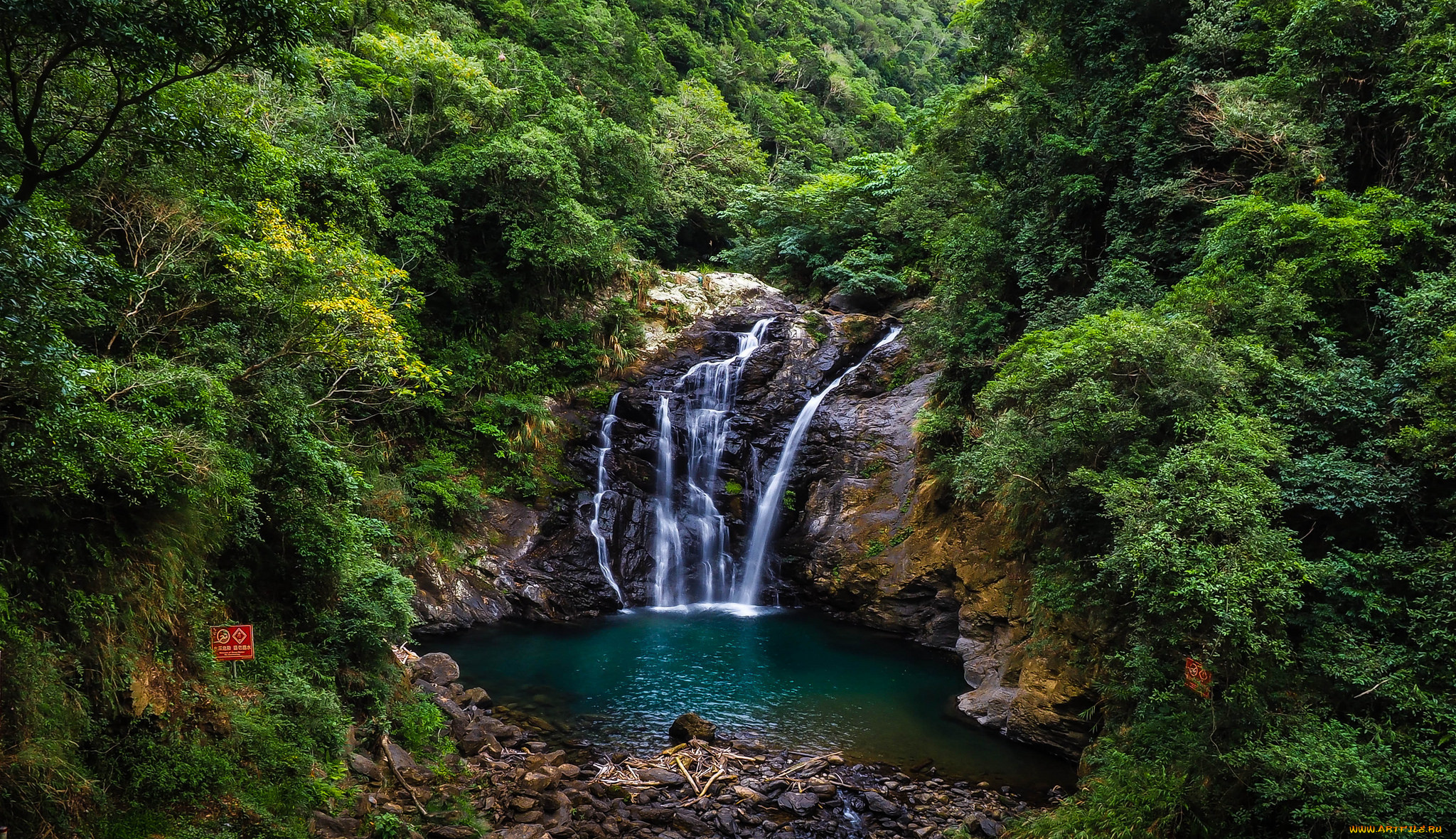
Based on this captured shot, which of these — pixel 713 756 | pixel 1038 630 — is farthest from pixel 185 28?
pixel 1038 630

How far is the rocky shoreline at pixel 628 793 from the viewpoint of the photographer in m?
7.81

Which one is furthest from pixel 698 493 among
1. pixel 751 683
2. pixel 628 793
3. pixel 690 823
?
pixel 690 823

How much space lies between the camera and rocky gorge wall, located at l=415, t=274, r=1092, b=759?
13.9 meters

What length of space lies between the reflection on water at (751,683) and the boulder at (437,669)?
37.8 inches

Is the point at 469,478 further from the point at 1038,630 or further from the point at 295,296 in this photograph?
the point at 1038,630

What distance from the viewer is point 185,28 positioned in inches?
199

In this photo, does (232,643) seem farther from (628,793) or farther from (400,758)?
(628,793)

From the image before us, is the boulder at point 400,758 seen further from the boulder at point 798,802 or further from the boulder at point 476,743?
the boulder at point 798,802

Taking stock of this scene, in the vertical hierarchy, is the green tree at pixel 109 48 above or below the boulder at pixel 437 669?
above

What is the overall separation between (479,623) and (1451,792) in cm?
1659

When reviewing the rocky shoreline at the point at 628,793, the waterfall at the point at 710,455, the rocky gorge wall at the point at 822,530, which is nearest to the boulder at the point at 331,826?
the rocky shoreline at the point at 628,793

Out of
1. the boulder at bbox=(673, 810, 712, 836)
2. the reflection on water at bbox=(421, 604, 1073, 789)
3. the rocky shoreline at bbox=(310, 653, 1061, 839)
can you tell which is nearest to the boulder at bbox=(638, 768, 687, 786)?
the rocky shoreline at bbox=(310, 653, 1061, 839)

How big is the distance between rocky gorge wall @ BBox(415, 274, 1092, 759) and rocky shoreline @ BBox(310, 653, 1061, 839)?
3183mm

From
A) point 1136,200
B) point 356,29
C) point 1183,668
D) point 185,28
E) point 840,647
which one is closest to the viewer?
point 185,28
